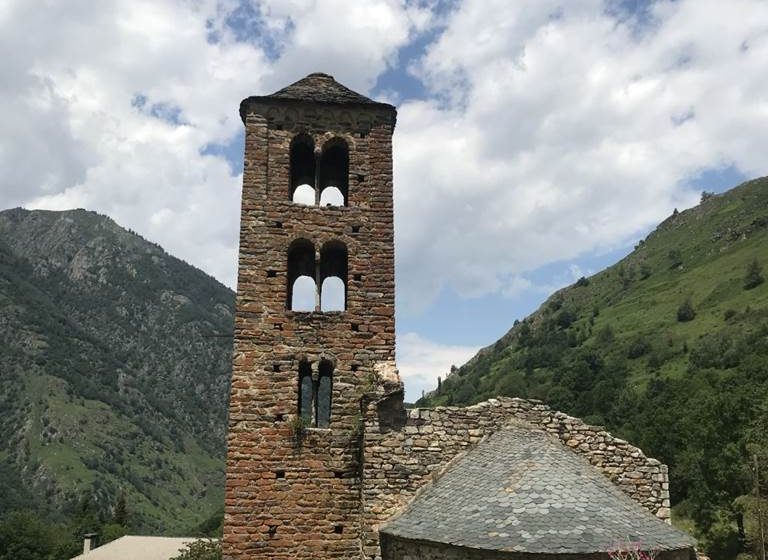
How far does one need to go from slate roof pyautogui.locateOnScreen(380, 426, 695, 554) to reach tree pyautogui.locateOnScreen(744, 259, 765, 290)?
8850 cm

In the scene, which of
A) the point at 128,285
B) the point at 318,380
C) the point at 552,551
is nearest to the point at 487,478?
the point at 552,551

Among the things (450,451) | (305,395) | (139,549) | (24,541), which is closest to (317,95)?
(305,395)

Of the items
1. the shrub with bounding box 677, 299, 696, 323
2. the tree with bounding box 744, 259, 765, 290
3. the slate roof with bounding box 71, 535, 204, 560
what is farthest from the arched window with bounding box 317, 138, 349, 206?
the tree with bounding box 744, 259, 765, 290

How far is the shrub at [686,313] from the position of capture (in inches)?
3497

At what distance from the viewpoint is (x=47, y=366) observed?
372 feet

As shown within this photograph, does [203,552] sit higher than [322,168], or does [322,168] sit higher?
[322,168]

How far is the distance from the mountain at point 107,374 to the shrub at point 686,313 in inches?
2619

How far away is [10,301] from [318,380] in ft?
431

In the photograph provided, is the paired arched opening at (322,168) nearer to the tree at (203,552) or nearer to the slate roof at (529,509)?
the slate roof at (529,509)

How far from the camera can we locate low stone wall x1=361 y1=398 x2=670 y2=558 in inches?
421

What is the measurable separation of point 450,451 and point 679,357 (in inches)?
2997

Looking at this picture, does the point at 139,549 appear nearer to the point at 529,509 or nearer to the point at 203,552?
the point at 203,552

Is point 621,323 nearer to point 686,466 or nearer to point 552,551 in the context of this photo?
point 686,466

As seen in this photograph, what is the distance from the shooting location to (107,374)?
12281 cm
